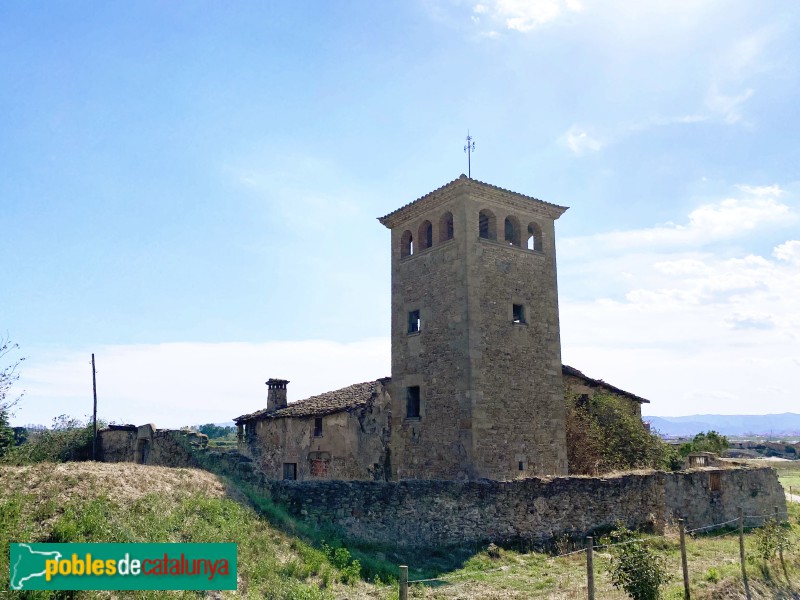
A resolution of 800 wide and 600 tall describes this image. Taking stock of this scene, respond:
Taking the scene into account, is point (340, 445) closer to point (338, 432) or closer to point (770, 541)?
point (338, 432)

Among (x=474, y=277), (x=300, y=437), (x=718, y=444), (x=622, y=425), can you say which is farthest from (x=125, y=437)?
(x=718, y=444)

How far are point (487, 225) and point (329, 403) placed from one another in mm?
9188

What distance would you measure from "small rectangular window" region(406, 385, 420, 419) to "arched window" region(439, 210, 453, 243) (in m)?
4.76

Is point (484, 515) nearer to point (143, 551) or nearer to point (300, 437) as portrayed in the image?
point (143, 551)

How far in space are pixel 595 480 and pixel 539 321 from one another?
5134 millimetres

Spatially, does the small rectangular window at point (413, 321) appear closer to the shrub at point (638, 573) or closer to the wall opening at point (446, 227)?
the wall opening at point (446, 227)

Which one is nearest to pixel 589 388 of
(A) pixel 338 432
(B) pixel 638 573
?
(A) pixel 338 432

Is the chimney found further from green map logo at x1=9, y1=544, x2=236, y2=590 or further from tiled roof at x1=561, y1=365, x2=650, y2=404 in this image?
green map logo at x1=9, y1=544, x2=236, y2=590

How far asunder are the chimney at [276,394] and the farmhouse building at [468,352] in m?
5.28

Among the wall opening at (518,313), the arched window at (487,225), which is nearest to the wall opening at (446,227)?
the arched window at (487,225)

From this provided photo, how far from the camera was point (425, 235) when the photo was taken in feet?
65.8

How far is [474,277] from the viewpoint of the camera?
59.0ft

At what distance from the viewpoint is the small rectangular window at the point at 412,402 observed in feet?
62.4

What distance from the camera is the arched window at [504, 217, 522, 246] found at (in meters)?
19.7
